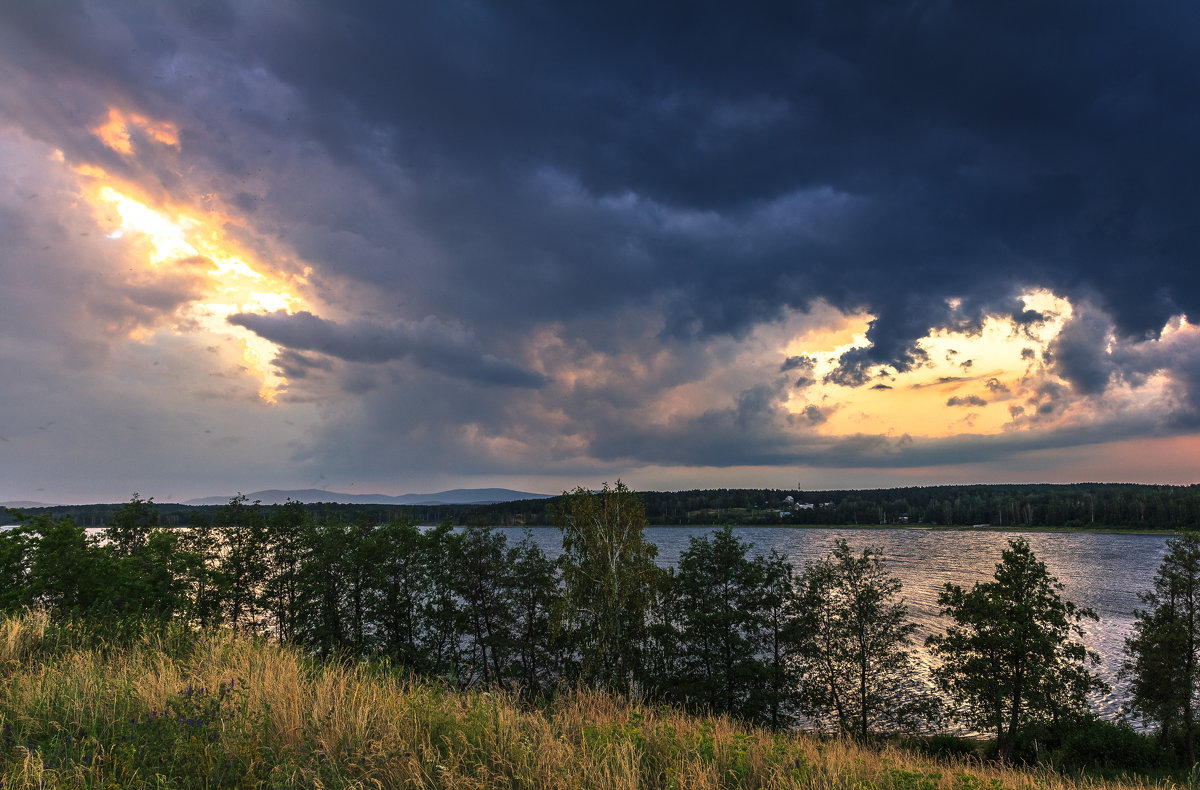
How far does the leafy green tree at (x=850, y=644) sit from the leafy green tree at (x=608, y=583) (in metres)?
10.9

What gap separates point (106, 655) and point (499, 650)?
25.4 meters

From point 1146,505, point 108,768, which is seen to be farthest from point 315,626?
point 1146,505

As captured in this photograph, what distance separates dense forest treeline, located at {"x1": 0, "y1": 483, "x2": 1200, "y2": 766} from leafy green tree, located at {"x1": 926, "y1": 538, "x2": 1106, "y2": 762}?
122 millimetres

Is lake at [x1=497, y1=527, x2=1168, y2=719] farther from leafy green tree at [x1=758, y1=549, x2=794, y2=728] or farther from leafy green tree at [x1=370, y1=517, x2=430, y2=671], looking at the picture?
leafy green tree at [x1=370, y1=517, x2=430, y2=671]

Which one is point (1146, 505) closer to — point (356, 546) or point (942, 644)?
point (942, 644)

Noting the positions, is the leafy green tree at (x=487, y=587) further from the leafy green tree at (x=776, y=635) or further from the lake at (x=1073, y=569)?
the lake at (x=1073, y=569)

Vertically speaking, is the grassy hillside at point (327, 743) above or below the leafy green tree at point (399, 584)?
above

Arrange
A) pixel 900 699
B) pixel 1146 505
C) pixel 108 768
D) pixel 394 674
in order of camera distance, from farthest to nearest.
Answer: pixel 1146 505 < pixel 900 699 < pixel 394 674 < pixel 108 768

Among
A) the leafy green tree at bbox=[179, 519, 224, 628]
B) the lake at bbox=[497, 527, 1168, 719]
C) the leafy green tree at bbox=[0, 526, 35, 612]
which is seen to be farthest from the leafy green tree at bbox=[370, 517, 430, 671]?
the lake at bbox=[497, 527, 1168, 719]

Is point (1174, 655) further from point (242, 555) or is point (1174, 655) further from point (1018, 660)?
point (242, 555)

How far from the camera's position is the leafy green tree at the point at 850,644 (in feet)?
117

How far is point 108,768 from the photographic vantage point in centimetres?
554

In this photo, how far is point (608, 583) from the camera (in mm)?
31812

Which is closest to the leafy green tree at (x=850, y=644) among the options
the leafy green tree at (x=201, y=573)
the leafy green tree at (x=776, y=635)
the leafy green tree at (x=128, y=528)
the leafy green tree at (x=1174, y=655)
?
the leafy green tree at (x=776, y=635)
